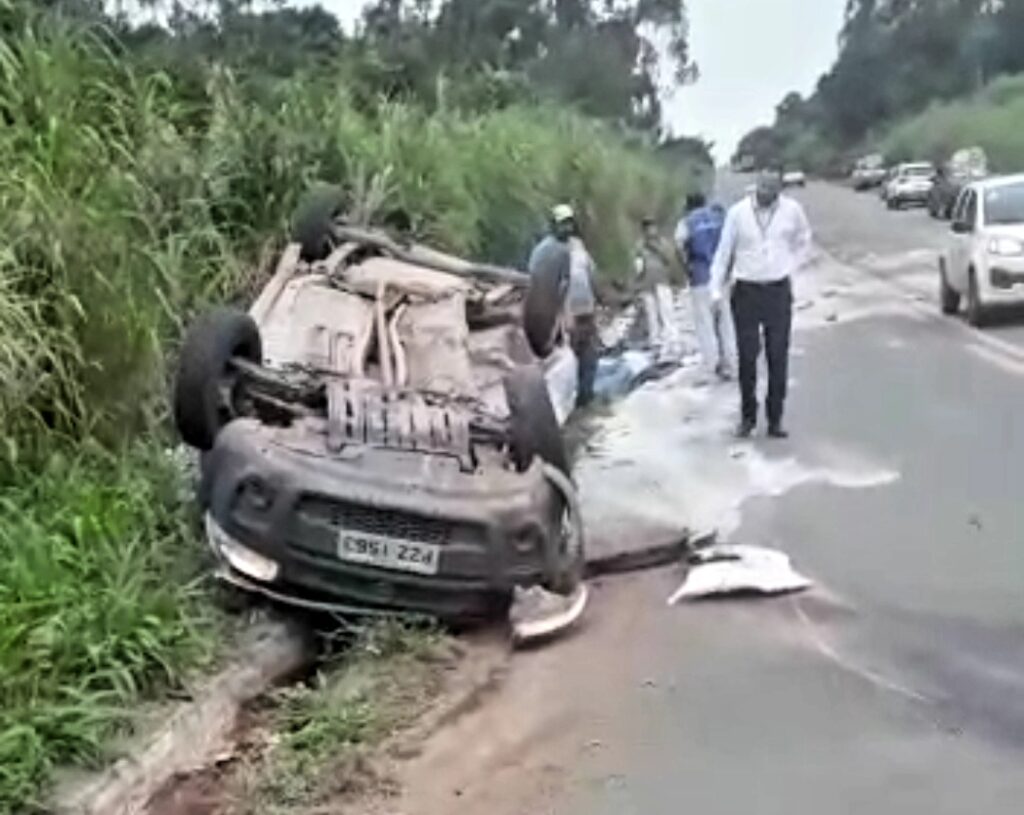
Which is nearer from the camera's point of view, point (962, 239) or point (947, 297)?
point (962, 239)

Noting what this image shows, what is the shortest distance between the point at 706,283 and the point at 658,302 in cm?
374

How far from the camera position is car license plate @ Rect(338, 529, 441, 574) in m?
8.52

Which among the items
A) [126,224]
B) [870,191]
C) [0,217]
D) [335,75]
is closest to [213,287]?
[126,224]

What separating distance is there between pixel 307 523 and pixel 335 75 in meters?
12.9

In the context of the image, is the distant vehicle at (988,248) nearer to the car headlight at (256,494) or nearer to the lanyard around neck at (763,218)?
the lanyard around neck at (763,218)

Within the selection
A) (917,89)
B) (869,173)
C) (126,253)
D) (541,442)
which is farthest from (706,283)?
(917,89)

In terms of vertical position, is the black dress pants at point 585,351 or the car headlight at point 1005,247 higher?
the black dress pants at point 585,351

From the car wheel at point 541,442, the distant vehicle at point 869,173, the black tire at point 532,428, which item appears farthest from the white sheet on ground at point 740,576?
the distant vehicle at point 869,173

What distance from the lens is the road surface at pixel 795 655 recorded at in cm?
682

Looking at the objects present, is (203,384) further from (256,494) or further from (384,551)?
(384,551)

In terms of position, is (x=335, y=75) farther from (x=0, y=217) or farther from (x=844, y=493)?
(x=0, y=217)

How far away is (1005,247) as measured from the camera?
22875 mm

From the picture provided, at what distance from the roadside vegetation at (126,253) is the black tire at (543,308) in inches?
67.5

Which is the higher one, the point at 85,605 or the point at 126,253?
the point at 126,253
